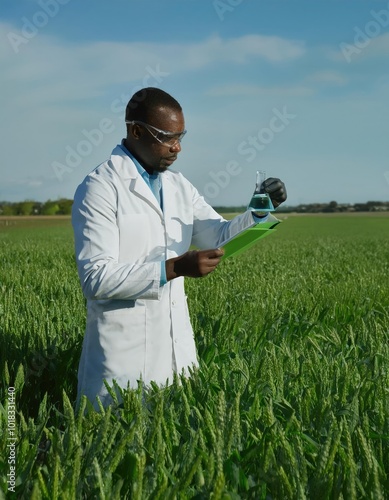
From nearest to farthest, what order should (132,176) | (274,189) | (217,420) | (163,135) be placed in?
(217,420) → (163,135) → (132,176) → (274,189)

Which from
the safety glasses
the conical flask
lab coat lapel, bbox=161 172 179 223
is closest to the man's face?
the safety glasses

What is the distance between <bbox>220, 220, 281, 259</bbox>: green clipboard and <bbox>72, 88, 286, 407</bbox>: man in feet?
0.23

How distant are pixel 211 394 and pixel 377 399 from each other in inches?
28.3

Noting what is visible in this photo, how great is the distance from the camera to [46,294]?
723 cm

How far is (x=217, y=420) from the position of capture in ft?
7.32

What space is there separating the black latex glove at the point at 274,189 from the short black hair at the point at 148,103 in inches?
22.9

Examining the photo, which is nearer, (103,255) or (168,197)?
(103,255)

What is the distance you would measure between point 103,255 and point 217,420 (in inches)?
43.3

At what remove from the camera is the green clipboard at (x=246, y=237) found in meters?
2.92

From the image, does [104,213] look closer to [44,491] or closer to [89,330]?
[89,330]

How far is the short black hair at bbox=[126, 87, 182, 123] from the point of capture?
314 cm

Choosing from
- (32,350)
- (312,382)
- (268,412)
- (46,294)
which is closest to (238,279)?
(46,294)

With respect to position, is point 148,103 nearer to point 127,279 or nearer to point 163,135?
point 163,135

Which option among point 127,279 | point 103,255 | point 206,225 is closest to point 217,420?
point 127,279
